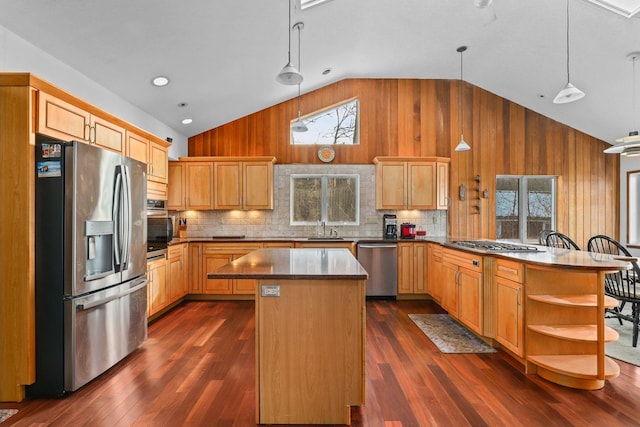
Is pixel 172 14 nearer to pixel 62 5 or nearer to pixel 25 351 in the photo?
pixel 62 5

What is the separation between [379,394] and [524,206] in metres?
5.04

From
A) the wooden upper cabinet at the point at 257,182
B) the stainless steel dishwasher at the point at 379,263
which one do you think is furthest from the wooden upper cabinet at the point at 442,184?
the wooden upper cabinet at the point at 257,182

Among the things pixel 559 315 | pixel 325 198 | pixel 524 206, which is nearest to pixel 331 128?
pixel 325 198

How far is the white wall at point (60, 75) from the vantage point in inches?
102

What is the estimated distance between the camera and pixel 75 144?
248 cm

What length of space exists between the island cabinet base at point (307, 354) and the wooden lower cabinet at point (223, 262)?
314cm

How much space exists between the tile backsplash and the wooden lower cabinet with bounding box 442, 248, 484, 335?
1615mm

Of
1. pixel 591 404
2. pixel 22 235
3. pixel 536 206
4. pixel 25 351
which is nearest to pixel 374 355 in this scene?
pixel 591 404

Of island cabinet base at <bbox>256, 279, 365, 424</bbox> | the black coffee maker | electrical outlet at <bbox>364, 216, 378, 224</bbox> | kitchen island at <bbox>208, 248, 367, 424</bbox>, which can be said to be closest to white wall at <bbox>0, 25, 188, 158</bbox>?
kitchen island at <bbox>208, 248, 367, 424</bbox>

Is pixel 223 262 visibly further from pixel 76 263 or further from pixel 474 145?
pixel 474 145

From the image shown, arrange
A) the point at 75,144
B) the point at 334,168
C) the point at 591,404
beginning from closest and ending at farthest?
the point at 591,404 → the point at 75,144 → the point at 334,168

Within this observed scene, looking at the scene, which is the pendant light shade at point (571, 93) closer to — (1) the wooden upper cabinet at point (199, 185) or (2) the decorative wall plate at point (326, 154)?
(2) the decorative wall plate at point (326, 154)

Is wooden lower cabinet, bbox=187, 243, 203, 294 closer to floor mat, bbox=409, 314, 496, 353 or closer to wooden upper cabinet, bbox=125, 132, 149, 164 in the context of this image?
wooden upper cabinet, bbox=125, 132, 149, 164

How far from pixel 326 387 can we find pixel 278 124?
4668 mm
